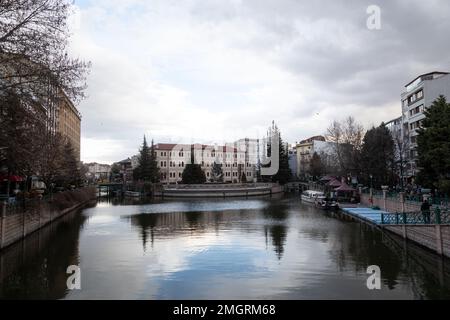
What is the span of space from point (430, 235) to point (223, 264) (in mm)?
11186

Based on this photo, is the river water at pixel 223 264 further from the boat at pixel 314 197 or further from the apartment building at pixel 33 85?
the boat at pixel 314 197

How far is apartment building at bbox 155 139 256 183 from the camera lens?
375 feet

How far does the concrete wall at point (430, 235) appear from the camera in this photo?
19.5m

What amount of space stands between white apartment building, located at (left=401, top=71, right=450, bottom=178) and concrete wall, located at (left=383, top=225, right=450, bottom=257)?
84.1 ft

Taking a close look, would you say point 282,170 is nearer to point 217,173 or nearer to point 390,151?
point 217,173

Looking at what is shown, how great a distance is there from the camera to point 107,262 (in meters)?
20.3

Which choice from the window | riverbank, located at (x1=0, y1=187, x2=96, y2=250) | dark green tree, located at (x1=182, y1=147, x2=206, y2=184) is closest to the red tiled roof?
dark green tree, located at (x1=182, y1=147, x2=206, y2=184)

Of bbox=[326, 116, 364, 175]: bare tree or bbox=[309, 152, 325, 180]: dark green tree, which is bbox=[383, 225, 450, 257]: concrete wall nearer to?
bbox=[326, 116, 364, 175]: bare tree

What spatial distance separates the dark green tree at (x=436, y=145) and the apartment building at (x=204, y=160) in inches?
3284

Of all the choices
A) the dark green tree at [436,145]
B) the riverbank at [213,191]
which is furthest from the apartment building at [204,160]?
the dark green tree at [436,145]

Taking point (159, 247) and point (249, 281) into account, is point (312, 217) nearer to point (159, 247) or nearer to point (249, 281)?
point (159, 247)

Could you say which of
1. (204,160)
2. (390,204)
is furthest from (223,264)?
(204,160)
